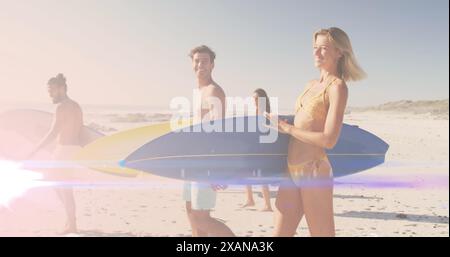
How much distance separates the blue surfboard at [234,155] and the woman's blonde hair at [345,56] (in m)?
0.94

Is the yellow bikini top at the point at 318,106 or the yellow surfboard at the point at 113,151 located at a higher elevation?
the yellow bikini top at the point at 318,106

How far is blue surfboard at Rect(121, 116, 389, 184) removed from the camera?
4014mm

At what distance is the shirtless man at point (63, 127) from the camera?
493 cm

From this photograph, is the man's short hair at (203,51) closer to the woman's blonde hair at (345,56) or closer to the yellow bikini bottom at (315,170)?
the woman's blonde hair at (345,56)

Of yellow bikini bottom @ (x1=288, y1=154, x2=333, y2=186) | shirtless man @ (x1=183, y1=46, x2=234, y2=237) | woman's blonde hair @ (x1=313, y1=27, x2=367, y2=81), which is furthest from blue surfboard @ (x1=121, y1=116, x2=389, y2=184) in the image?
woman's blonde hair @ (x1=313, y1=27, x2=367, y2=81)

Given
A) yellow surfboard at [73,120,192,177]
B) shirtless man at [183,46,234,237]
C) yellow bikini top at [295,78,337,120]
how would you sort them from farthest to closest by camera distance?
yellow surfboard at [73,120,192,177]
shirtless man at [183,46,234,237]
yellow bikini top at [295,78,337,120]

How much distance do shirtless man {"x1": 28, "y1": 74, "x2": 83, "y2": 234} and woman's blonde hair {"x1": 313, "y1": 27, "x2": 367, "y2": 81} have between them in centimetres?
327

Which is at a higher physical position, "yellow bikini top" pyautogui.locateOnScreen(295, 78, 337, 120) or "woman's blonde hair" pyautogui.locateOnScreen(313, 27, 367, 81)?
"woman's blonde hair" pyautogui.locateOnScreen(313, 27, 367, 81)

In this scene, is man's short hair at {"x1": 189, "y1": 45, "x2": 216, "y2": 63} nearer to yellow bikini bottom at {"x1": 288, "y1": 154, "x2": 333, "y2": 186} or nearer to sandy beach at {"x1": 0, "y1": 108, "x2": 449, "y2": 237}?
yellow bikini bottom at {"x1": 288, "y1": 154, "x2": 333, "y2": 186}

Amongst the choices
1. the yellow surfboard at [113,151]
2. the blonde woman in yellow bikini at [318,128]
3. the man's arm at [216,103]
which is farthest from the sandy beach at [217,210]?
the blonde woman in yellow bikini at [318,128]

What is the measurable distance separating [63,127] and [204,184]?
2249mm

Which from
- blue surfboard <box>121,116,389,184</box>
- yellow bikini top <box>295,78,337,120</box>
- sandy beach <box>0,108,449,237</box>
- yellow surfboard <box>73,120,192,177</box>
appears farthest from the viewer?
yellow surfboard <box>73,120,192,177</box>

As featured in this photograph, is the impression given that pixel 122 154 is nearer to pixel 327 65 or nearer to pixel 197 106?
pixel 197 106
